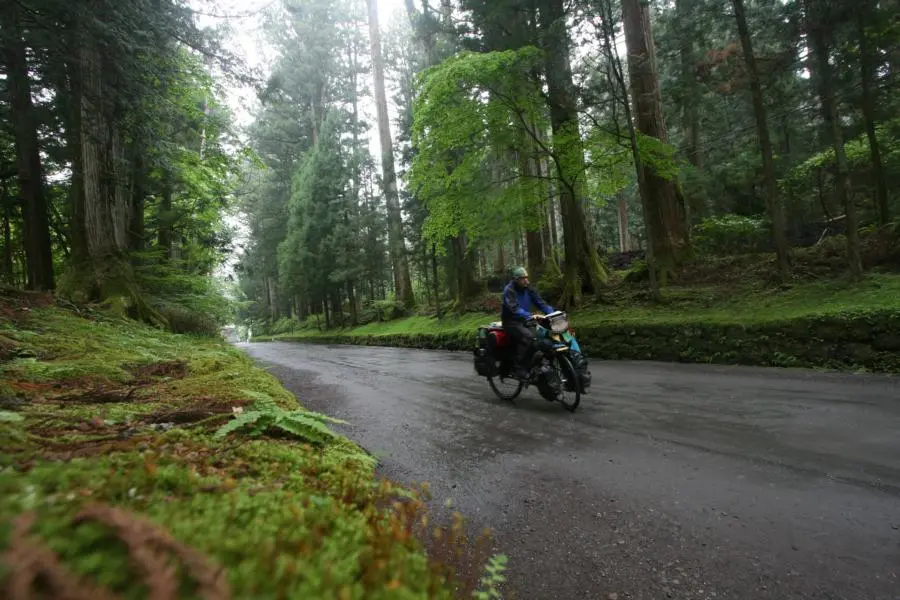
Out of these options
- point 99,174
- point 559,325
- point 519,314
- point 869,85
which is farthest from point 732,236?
point 99,174

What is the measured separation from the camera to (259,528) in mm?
943

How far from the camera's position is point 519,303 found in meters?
6.92

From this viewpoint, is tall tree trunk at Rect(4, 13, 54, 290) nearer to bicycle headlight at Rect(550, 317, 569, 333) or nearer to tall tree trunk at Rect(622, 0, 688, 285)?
bicycle headlight at Rect(550, 317, 569, 333)

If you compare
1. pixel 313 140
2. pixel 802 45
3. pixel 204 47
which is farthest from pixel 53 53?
pixel 313 140

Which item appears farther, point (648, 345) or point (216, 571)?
point (648, 345)

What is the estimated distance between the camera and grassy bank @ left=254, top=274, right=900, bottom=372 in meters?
7.08

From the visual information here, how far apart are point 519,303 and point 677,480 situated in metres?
3.76

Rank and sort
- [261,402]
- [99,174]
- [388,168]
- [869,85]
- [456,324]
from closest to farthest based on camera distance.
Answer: [261,402]
[99,174]
[869,85]
[456,324]
[388,168]

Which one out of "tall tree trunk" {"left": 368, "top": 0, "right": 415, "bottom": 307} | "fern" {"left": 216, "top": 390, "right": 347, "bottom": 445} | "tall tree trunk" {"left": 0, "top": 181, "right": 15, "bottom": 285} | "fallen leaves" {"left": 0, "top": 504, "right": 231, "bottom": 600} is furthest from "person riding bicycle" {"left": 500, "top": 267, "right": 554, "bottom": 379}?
"tall tree trunk" {"left": 368, "top": 0, "right": 415, "bottom": 307}

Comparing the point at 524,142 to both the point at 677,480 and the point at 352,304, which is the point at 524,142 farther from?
the point at 352,304

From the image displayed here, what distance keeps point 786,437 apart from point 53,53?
12764mm

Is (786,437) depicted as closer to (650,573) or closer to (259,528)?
(650,573)

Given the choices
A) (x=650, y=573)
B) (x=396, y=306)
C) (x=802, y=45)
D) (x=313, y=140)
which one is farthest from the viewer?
(x=313, y=140)

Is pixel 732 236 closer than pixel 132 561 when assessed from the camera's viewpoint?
No
